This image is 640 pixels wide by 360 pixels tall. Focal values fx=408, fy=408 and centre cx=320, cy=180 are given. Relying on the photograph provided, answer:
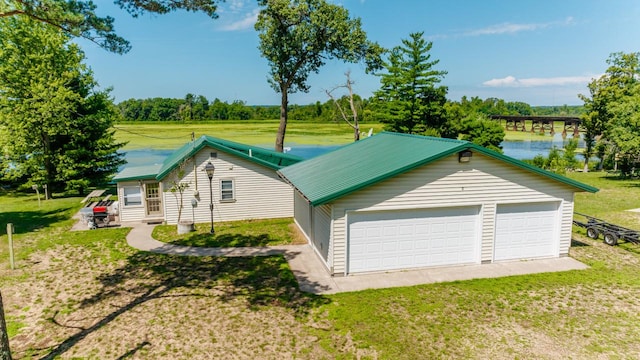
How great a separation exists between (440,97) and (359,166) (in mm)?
32712

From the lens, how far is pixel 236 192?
66.2 feet

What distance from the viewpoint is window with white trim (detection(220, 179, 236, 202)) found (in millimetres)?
19969

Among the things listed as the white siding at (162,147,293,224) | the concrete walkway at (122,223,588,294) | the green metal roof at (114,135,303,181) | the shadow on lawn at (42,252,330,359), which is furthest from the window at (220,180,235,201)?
the shadow on lawn at (42,252,330,359)

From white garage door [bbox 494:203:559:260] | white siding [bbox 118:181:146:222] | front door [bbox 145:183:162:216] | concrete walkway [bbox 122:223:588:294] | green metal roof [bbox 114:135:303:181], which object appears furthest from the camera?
front door [bbox 145:183:162:216]

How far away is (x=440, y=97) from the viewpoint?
1720 inches

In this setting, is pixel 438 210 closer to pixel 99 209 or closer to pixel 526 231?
pixel 526 231

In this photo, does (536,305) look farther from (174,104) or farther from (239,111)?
(174,104)

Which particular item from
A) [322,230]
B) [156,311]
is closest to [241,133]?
[322,230]

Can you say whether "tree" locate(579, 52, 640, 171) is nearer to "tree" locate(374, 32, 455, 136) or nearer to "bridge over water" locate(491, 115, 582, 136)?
"tree" locate(374, 32, 455, 136)

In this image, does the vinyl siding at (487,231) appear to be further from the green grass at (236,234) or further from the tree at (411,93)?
the tree at (411,93)

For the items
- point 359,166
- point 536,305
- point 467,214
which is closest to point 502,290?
point 536,305

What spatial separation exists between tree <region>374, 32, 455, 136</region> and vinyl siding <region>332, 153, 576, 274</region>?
29678 millimetres

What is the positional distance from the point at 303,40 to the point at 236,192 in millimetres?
14497

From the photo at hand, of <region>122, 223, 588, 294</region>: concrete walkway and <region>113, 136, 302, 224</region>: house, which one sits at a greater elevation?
<region>113, 136, 302, 224</region>: house
